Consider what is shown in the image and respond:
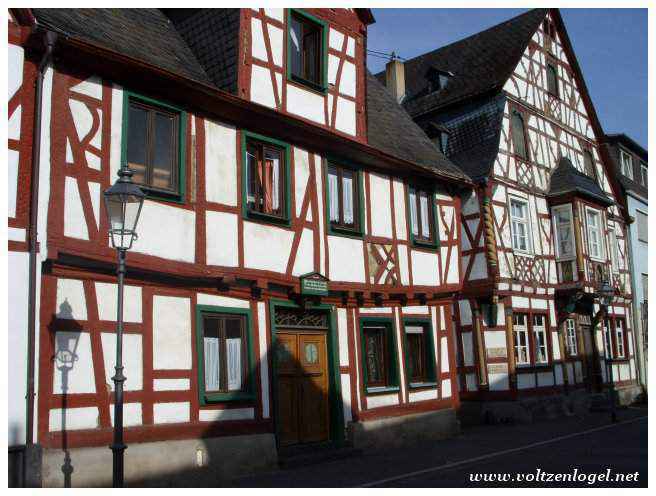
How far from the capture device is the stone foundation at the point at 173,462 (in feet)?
30.2

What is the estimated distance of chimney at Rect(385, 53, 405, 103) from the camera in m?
27.1

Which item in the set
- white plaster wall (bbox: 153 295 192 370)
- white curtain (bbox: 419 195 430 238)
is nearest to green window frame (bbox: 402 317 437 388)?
white curtain (bbox: 419 195 430 238)

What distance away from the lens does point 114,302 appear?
10.2 meters

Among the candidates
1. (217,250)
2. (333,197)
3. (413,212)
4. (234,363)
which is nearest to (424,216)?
(413,212)

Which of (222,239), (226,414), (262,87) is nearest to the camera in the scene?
(226,414)

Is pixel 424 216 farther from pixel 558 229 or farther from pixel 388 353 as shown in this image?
pixel 558 229

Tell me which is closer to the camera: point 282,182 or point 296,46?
point 282,182

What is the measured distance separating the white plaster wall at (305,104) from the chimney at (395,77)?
13333mm

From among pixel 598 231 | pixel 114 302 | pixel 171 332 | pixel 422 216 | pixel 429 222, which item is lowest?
pixel 171 332

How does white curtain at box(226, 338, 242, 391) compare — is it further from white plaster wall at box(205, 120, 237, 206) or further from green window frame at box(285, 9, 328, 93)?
green window frame at box(285, 9, 328, 93)

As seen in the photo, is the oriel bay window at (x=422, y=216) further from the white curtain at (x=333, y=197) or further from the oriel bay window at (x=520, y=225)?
the oriel bay window at (x=520, y=225)

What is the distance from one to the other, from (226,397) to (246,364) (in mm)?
732

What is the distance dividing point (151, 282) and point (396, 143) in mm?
7907

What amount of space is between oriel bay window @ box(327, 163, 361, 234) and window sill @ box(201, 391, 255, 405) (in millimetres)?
3769
